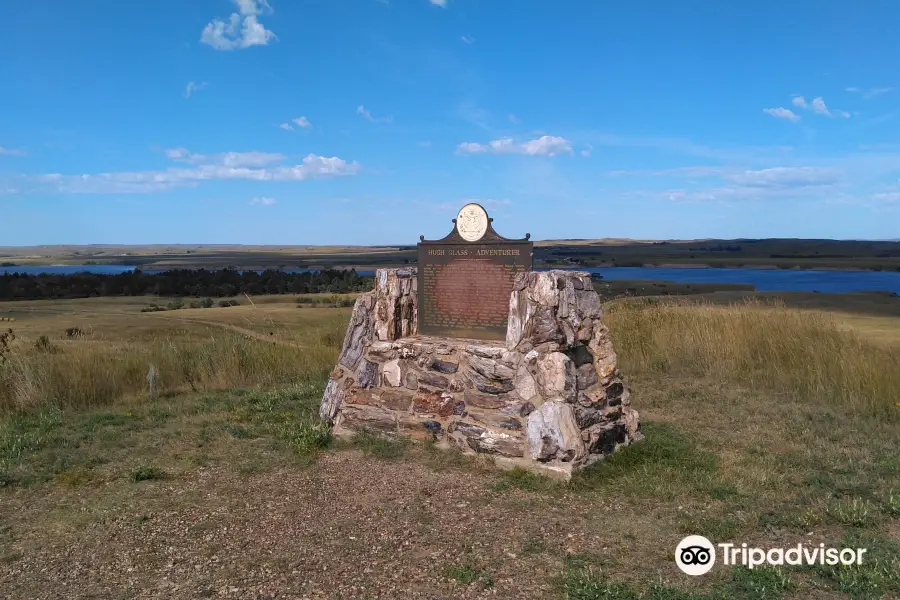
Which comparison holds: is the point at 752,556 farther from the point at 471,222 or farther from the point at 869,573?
the point at 471,222

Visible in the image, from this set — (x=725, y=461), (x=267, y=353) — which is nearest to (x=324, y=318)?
(x=267, y=353)

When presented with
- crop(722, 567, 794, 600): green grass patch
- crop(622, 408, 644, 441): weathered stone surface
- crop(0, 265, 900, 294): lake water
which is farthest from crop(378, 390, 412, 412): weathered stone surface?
crop(0, 265, 900, 294): lake water

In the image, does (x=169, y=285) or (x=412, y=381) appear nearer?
(x=412, y=381)

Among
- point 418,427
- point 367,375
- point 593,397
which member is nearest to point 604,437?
point 593,397

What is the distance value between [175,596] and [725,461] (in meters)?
4.57

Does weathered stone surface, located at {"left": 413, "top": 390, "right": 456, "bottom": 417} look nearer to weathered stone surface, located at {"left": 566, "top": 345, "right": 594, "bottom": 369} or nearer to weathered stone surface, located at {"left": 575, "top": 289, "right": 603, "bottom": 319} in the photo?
weathered stone surface, located at {"left": 566, "top": 345, "right": 594, "bottom": 369}

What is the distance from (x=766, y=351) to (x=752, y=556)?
6895mm

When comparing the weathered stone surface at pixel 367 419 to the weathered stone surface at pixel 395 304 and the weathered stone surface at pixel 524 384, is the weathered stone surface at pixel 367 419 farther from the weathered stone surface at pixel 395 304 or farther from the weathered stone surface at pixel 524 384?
the weathered stone surface at pixel 524 384

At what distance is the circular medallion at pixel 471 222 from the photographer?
6.44 m

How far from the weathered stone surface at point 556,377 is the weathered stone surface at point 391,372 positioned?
1.53 meters

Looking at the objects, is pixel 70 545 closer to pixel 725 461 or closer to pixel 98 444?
pixel 98 444

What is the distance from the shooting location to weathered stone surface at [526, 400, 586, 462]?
5.51 meters

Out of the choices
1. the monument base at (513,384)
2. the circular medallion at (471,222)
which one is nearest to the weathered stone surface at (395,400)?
the monument base at (513,384)

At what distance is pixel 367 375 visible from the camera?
682 cm
